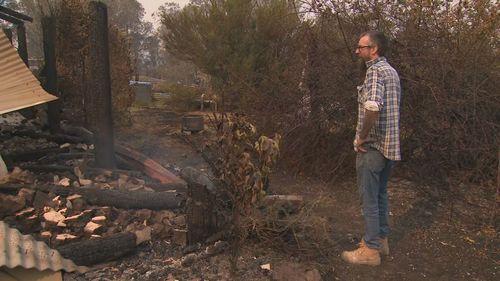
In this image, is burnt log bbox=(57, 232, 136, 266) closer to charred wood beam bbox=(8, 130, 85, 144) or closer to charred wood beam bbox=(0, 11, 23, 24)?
charred wood beam bbox=(8, 130, 85, 144)

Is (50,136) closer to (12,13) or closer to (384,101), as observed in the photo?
(12,13)

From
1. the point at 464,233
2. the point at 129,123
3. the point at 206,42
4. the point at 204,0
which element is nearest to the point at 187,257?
the point at 464,233

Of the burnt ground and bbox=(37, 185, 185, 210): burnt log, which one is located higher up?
bbox=(37, 185, 185, 210): burnt log

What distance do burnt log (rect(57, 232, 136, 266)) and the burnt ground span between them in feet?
0.25

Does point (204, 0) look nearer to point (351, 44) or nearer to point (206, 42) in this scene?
point (206, 42)

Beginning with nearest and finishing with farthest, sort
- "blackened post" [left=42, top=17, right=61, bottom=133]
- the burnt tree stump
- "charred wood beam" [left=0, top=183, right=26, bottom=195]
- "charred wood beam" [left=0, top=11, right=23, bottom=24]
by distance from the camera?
the burnt tree stump
"charred wood beam" [left=0, top=183, right=26, bottom=195]
"charred wood beam" [left=0, top=11, right=23, bottom=24]
"blackened post" [left=42, top=17, right=61, bottom=133]

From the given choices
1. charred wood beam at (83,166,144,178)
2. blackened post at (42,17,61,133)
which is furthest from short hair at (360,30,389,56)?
blackened post at (42,17,61,133)

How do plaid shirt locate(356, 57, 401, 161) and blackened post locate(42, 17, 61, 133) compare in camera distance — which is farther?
blackened post locate(42, 17, 61, 133)

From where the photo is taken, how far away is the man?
3281mm

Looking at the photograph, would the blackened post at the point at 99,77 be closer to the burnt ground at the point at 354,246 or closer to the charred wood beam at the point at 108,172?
the charred wood beam at the point at 108,172

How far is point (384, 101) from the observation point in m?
3.39

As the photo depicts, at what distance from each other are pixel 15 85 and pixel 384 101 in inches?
148

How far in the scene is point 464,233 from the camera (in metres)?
4.46

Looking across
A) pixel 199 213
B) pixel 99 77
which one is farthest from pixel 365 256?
pixel 99 77
